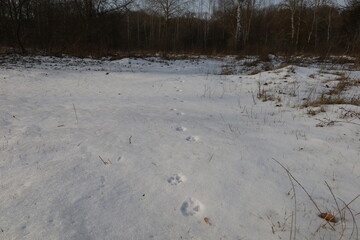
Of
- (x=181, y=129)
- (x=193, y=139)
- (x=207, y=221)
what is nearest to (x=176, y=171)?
(x=207, y=221)

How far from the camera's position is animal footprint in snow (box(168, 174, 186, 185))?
1.66 meters

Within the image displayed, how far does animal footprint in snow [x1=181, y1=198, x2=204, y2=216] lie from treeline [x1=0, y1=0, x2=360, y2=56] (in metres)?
10.6

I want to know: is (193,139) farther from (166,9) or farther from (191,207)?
(166,9)

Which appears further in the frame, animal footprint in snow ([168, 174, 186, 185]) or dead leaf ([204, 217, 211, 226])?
animal footprint in snow ([168, 174, 186, 185])

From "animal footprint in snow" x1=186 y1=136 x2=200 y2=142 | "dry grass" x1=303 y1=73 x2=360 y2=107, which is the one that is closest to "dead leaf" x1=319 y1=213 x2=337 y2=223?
"animal footprint in snow" x1=186 y1=136 x2=200 y2=142


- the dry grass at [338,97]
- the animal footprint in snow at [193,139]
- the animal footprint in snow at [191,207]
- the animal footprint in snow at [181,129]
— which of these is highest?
the dry grass at [338,97]

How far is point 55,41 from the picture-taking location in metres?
15.7

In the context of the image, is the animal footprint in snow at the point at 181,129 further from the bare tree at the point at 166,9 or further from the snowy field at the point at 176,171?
the bare tree at the point at 166,9

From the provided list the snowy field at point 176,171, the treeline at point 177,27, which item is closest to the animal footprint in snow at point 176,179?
the snowy field at point 176,171

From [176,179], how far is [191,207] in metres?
0.32

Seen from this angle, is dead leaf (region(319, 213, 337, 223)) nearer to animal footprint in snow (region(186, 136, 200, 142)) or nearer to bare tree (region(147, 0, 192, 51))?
animal footprint in snow (region(186, 136, 200, 142))

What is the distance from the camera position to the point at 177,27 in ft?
86.7

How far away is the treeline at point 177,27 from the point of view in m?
14.7

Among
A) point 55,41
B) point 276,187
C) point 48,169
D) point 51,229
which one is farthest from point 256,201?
point 55,41
